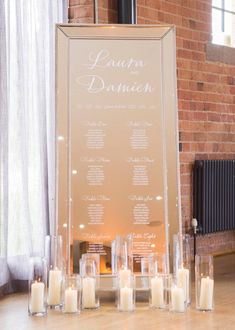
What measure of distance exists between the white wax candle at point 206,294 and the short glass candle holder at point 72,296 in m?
0.73

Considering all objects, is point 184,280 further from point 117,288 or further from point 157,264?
point 117,288

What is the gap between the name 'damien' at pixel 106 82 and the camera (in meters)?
5.14

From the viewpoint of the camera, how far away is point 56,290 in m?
4.73

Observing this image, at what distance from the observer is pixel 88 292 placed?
4.70 meters

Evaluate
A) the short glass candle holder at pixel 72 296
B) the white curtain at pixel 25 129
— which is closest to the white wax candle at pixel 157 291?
the short glass candle holder at pixel 72 296

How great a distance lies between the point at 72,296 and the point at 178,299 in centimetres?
63

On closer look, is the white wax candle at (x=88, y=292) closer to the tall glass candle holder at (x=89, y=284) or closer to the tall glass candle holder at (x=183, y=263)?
the tall glass candle holder at (x=89, y=284)

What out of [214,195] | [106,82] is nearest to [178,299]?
[106,82]

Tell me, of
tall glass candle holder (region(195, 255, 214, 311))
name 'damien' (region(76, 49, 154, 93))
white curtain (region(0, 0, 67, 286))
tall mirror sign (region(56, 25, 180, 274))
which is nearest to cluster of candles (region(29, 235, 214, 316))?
tall glass candle holder (region(195, 255, 214, 311))

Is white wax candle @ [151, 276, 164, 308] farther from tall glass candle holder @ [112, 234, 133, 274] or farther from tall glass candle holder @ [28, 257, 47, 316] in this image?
tall glass candle holder @ [28, 257, 47, 316]

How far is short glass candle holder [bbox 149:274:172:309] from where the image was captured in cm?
472

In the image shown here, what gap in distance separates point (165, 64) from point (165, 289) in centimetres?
148

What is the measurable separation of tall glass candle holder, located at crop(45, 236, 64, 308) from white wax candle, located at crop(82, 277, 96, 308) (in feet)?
0.48

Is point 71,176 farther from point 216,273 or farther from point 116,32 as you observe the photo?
point 216,273
